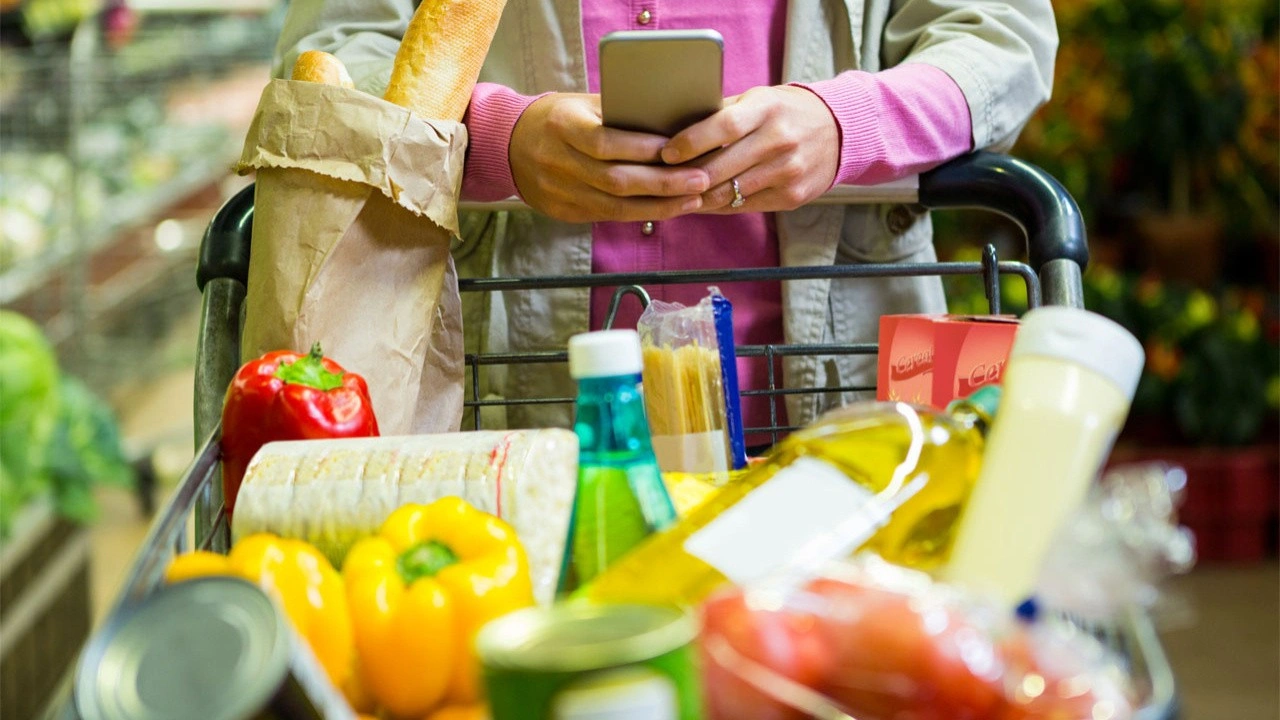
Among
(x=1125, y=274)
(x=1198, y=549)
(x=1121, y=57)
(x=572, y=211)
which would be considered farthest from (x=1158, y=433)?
(x=572, y=211)

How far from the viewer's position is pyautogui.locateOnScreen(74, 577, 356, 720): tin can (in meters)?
0.58

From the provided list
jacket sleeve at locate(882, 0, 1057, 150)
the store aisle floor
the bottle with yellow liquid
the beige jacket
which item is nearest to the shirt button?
the beige jacket

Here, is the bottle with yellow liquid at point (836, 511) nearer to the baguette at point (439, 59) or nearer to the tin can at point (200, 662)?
the tin can at point (200, 662)

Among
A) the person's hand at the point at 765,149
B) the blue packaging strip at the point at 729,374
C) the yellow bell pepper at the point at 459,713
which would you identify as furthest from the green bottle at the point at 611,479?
the person's hand at the point at 765,149

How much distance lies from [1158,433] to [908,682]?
3.40 metres

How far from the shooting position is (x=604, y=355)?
2.68 ft

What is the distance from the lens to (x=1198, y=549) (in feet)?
11.7

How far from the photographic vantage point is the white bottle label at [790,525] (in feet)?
2.40

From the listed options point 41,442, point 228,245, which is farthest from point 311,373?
point 41,442

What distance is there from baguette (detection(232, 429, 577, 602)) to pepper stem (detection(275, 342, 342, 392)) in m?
0.14

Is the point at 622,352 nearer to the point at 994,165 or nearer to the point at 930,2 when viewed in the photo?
the point at 994,165

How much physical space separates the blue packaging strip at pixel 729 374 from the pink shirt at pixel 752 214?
0.75 feet

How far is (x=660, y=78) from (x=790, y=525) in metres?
0.43

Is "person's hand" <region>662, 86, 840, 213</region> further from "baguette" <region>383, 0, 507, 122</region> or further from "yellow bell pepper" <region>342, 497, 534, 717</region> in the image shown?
"yellow bell pepper" <region>342, 497, 534, 717</region>
